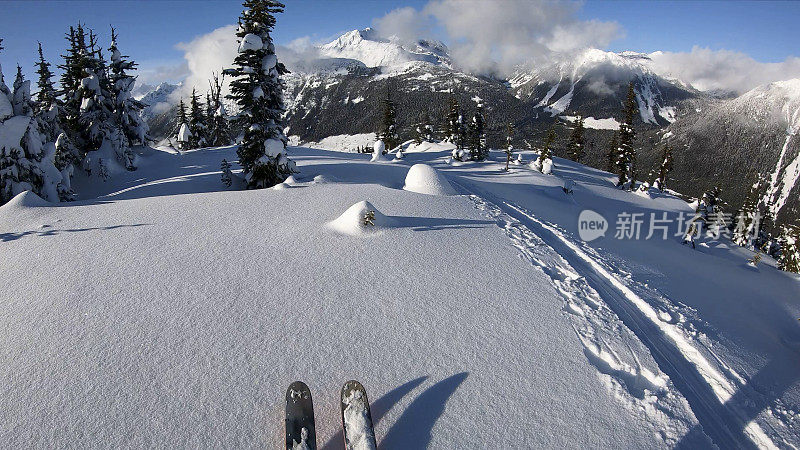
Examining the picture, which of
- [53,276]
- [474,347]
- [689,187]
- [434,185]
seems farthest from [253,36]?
[689,187]

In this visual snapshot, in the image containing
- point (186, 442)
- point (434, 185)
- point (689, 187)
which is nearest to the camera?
point (186, 442)

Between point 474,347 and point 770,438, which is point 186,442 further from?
point 770,438

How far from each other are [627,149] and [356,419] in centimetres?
5235

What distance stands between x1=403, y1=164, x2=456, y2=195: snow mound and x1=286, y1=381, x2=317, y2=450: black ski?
12.0 m

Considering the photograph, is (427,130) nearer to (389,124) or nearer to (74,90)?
(389,124)

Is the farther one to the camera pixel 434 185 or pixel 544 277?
pixel 434 185

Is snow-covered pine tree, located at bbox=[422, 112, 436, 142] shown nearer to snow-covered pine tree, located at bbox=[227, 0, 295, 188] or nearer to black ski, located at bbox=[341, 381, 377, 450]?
snow-covered pine tree, located at bbox=[227, 0, 295, 188]

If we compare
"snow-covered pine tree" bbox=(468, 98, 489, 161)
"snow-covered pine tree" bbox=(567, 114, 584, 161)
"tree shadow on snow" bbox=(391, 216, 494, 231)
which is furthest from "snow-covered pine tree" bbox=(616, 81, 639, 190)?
"tree shadow on snow" bbox=(391, 216, 494, 231)

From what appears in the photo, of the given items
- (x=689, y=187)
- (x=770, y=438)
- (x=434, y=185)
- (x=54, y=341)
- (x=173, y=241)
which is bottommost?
(x=689, y=187)

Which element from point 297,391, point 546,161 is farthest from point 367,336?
point 546,161

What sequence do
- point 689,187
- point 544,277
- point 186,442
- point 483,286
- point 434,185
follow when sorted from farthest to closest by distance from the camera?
point 689,187 → point 434,185 → point 544,277 → point 483,286 → point 186,442

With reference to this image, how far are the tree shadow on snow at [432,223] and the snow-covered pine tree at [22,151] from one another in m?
17.8

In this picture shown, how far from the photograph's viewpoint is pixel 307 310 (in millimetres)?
7430

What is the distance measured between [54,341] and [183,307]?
1.97 metres
